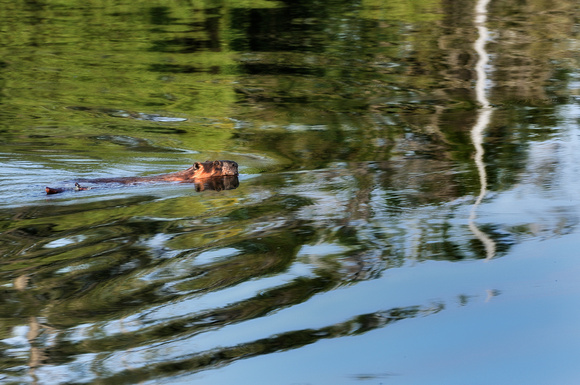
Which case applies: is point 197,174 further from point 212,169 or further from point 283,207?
point 283,207

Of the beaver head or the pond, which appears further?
the beaver head

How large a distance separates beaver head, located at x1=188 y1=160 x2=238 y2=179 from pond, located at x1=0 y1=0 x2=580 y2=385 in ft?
0.39

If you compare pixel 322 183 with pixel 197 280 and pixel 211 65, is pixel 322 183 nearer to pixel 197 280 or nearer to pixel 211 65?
pixel 197 280

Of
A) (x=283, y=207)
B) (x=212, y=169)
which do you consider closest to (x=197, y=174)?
(x=212, y=169)

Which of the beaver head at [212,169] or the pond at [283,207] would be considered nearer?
the pond at [283,207]

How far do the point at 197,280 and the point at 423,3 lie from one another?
15.4 meters

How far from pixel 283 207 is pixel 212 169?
1317 mm

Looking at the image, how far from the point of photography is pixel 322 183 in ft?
25.7

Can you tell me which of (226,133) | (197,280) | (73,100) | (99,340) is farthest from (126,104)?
(99,340)

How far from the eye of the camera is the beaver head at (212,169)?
8.04 metres

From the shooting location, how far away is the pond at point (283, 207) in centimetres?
465

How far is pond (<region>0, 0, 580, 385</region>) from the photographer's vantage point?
15.3 ft

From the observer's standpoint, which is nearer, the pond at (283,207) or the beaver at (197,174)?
the pond at (283,207)

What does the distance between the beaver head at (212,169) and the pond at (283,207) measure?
118 mm
